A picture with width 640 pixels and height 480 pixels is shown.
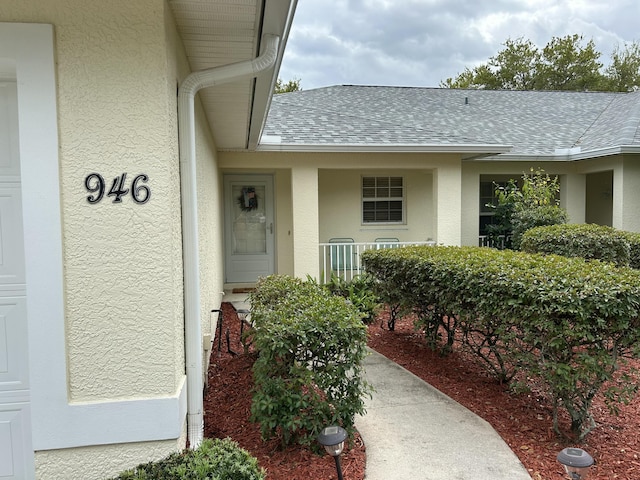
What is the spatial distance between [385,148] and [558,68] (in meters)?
29.2

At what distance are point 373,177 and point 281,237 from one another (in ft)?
8.89

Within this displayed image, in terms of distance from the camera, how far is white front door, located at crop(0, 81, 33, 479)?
8.63ft

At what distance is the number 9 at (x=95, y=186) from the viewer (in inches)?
98.7

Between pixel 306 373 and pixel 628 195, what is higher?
pixel 628 195

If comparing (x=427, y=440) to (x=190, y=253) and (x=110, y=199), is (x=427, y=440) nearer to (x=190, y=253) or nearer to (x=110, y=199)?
(x=190, y=253)

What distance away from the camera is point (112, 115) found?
8.29 feet

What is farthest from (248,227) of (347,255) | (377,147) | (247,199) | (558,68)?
(558,68)

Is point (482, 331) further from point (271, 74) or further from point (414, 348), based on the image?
point (271, 74)

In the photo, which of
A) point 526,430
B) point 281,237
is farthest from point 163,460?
point 281,237

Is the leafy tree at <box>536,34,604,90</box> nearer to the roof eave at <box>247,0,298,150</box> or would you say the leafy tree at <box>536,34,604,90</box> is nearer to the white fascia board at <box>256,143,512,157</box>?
the white fascia board at <box>256,143,512,157</box>

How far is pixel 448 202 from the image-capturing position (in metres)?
9.73

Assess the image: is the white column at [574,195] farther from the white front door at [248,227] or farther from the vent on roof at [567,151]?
the white front door at [248,227]

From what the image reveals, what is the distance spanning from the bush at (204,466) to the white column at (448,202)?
7.93 metres

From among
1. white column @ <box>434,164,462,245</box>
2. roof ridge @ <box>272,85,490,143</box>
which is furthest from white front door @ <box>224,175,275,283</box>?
white column @ <box>434,164,462,245</box>
